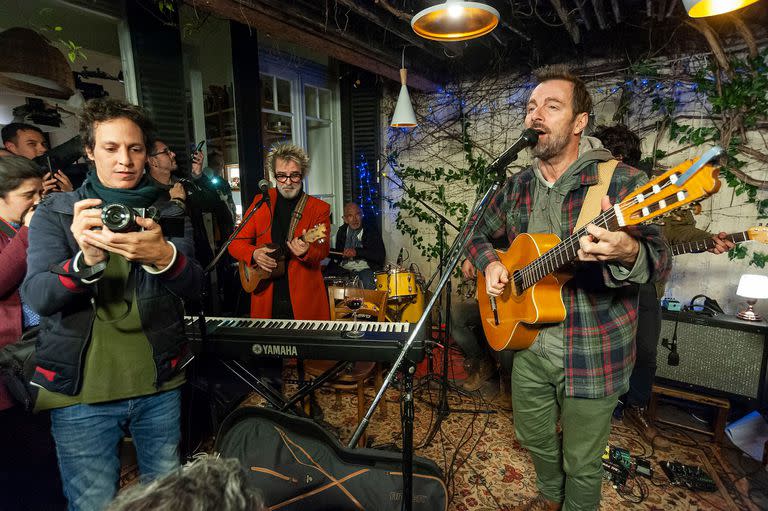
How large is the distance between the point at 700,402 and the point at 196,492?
370 cm

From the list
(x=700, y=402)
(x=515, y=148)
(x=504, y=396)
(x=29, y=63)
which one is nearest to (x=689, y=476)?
(x=700, y=402)

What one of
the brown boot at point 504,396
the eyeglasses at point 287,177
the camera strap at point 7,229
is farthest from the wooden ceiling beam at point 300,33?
the brown boot at point 504,396

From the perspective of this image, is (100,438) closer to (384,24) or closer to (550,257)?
(550,257)

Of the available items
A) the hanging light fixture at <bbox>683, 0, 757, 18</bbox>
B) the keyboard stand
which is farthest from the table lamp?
the keyboard stand

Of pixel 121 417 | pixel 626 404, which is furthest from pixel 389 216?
pixel 121 417

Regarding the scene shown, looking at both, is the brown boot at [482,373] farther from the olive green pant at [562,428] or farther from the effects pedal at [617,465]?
the olive green pant at [562,428]

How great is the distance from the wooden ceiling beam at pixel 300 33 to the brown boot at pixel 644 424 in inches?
157

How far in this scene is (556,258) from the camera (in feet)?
5.01

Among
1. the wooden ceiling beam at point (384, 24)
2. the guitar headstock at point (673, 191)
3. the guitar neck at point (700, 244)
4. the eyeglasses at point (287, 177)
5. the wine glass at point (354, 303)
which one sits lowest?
the wine glass at point (354, 303)

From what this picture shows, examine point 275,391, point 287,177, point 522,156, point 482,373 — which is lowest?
point 482,373

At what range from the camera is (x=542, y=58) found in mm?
4574

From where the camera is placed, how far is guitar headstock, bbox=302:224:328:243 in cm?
272

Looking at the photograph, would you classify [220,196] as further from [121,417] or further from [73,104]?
[121,417]

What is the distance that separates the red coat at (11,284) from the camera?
156 cm
